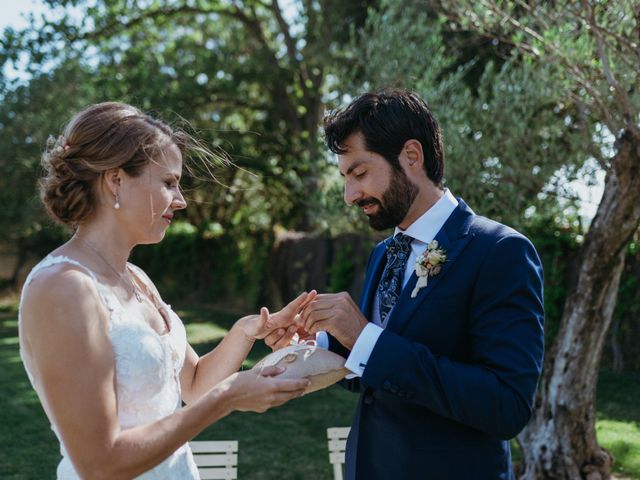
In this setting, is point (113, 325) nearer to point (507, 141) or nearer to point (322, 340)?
point (322, 340)

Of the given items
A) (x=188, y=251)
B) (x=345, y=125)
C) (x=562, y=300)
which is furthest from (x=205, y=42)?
(x=345, y=125)

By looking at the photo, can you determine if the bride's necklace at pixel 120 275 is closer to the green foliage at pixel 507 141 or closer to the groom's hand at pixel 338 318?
the groom's hand at pixel 338 318

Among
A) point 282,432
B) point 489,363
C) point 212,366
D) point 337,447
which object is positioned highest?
point 489,363

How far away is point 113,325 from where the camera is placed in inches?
86.3

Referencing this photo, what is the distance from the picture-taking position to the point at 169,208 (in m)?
2.46

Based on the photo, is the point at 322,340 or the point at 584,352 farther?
the point at 584,352

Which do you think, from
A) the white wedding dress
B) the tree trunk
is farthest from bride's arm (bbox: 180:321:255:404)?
the tree trunk

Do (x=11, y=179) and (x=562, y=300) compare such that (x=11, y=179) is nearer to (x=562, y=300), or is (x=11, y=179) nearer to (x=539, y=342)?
(x=562, y=300)

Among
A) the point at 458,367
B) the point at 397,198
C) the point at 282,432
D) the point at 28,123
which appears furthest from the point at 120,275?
the point at 28,123

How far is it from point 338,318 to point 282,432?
6753mm

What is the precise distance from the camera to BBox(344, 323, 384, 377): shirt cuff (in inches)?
88.7

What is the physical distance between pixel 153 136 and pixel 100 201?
254mm

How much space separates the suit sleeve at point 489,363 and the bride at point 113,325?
0.31 meters

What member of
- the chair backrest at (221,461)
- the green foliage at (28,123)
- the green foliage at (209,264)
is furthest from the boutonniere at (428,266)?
the green foliage at (209,264)
